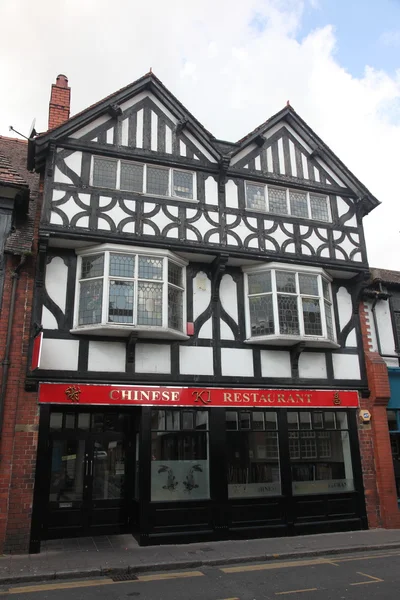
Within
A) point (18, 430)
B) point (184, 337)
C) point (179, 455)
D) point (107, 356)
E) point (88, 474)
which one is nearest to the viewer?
point (18, 430)

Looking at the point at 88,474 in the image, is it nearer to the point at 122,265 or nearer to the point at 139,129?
the point at 122,265

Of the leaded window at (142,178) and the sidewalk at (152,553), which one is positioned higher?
the leaded window at (142,178)

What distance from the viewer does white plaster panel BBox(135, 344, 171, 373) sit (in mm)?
11617

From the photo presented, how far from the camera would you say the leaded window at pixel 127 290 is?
11.4 metres

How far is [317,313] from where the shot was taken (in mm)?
13141

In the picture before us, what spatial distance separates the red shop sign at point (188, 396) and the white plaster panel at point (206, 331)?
1.36 metres

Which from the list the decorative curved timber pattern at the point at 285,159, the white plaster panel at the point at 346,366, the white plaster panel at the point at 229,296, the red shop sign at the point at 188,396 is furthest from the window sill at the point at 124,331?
the decorative curved timber pattern at the point at 285,159

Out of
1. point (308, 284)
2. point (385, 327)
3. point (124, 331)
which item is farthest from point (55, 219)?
point (385, 327)

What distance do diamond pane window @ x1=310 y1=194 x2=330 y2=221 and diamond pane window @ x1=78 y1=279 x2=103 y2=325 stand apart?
6.84 m

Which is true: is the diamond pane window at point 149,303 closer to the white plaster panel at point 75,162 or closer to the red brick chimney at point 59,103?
the white plaster panel at point 75,162

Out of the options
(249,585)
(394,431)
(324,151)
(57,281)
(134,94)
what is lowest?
(249,585)

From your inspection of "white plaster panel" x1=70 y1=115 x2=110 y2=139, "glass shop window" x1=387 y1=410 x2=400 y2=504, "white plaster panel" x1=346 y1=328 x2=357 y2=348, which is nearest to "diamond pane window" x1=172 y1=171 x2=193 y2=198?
"white plaster panel" x1=70 y1=115 x2=110 y2=139

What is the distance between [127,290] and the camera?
1161 centimetres

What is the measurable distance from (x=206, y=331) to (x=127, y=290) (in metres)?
2.37
